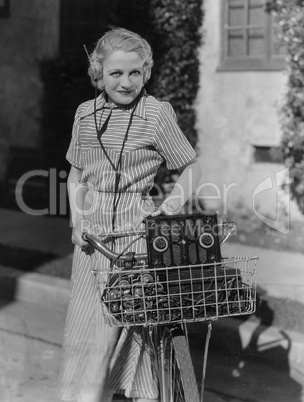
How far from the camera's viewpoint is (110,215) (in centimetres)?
350

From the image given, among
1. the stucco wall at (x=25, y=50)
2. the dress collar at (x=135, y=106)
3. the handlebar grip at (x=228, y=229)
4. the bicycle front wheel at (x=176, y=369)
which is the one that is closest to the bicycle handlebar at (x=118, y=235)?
the handlebar grip at (x=228, y=229)

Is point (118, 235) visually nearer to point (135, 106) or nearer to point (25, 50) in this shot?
point (135, 106)

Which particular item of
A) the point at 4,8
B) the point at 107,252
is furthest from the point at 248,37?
the point at 107,252

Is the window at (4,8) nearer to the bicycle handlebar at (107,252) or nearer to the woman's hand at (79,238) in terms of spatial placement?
the woman's hand at (79,238)

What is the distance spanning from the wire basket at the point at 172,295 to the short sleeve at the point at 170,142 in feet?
1.97

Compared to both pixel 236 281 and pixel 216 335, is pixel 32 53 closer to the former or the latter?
pixel 216 335

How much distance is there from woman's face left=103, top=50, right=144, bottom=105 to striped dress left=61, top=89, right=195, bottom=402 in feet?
0.25

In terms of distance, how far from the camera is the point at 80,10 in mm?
10031

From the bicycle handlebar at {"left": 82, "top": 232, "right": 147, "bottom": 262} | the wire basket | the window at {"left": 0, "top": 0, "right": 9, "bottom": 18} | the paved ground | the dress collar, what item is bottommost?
the paved ground

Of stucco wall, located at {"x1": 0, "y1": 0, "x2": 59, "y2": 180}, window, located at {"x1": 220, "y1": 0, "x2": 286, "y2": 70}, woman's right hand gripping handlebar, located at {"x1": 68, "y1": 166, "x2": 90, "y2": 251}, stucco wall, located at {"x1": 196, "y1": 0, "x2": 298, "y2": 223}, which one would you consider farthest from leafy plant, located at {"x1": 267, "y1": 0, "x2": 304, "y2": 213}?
woman's right hand gripping handlebar, located at {"x1": 68, "y1": 166, "x2": 90, "y2": 251}

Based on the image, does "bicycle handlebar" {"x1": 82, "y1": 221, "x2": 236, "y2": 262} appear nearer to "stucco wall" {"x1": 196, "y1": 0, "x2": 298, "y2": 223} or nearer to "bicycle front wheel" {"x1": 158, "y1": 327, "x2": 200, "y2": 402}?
"bicycle front wheel" {"x1": 158, "y1": 327, "x2": 200, "y2": 402}

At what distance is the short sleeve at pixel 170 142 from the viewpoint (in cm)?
340

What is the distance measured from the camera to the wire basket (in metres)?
2.91

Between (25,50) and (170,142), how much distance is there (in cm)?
711
